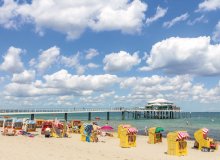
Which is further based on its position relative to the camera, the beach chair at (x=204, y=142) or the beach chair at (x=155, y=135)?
the beach chair at (x=155, y=135)

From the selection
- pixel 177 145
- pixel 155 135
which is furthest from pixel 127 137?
pixel 177 145

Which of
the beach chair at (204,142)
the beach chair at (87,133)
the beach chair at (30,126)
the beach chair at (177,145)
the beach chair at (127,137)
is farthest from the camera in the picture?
the beach chair at (30,126)

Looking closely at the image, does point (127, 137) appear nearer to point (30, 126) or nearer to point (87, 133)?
point (87, 133)

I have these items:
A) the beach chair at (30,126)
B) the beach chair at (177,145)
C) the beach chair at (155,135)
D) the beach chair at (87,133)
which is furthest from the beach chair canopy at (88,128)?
the beach chair at (30,126)

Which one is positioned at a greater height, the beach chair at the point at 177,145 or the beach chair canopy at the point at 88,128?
the beach chair canopy at the point at 88,128

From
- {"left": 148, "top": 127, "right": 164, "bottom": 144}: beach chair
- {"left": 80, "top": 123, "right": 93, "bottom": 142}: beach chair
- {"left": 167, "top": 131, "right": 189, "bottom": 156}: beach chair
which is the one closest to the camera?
{"left": 167, "top": 131, "right": 189, "bottom": 156}: beach chair

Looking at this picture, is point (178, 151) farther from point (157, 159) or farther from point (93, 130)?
point (93, 130)

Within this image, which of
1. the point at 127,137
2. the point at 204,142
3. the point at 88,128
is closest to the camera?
the point at 204,142

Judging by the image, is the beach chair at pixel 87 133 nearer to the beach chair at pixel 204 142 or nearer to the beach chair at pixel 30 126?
the beach chair at pixel 204 142

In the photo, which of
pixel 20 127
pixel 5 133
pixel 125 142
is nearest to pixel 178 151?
pixel 125 142

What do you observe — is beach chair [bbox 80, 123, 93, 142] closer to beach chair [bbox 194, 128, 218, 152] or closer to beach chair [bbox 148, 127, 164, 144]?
beach chair [bbox 148, 127, 164, 144]

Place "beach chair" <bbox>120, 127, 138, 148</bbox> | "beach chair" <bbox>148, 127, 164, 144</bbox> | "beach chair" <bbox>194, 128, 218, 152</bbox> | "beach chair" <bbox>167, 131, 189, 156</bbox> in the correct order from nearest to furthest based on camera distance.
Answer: "beach chair" <bbox>167, 131, 189, 156</bbox>, "beach chair" <bbox>194, 128, 218, 152</bbox>, "beach chair" <bbox>120, 127, 138, 148</bbox>, "beach chair" <bbox>148, 127, 164, 144</bbox>

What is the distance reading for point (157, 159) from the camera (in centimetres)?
1714

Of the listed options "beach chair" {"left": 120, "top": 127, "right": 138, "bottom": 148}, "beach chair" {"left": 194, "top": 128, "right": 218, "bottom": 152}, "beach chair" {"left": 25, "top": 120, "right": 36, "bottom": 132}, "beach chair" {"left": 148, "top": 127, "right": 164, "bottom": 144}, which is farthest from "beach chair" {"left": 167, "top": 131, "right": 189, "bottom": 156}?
"beach chair" {"left": 25, "top": 120, "right": 36, "bottom": 132}
